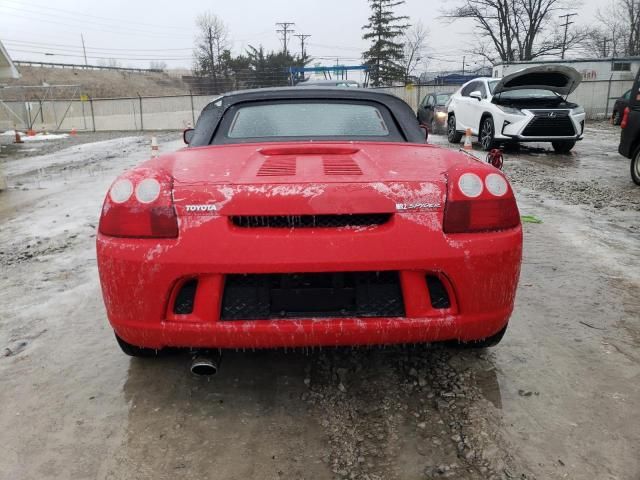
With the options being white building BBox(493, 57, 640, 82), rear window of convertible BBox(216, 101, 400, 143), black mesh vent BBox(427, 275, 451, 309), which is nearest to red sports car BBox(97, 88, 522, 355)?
black mesh vent BBox(427, 275, 451, 309)

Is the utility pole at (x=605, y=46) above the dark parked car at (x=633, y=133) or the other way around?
above

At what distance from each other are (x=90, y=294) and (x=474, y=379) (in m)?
2.71

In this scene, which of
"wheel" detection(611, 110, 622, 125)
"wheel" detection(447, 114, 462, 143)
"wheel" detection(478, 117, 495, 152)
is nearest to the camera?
"wheel" detection(478, 117, 495, 152)

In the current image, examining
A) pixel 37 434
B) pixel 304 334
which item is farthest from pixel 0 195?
pixel 304 334

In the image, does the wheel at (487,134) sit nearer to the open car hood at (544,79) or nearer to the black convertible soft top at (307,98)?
the open car hood at (544,79)

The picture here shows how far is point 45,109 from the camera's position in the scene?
98.7 ft

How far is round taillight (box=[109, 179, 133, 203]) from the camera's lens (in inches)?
81.5

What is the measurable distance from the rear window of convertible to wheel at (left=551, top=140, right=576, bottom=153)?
10071 millimetres

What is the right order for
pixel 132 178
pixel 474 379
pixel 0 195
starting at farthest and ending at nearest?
pixel 0 195 < pixel 474 379 < pixel 132 178

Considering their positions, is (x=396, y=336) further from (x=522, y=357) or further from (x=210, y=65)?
(x=210, y=65)

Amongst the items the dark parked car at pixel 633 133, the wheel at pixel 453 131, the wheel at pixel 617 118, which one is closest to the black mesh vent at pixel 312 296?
the dark parked car at pixel 633 133

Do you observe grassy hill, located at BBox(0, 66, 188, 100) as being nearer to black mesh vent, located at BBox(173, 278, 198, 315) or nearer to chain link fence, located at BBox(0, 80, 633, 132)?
chain link fence, located at BBox(0, 80, 633, 132)

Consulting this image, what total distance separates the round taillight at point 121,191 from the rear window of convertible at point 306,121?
971 millimetres

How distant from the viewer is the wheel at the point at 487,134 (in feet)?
38.4
